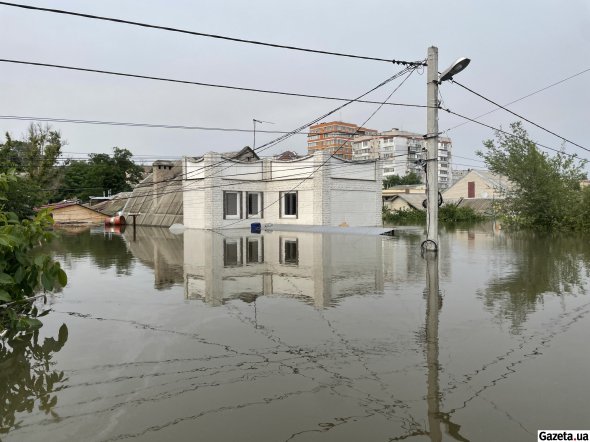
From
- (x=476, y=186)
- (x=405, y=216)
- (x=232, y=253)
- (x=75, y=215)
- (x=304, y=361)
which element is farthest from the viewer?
(x=476, y=186)

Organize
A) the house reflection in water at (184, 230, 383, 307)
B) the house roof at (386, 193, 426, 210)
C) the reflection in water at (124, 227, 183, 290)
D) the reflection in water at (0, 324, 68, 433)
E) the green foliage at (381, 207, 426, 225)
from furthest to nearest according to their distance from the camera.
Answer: the house roof at (386, 193, 426, 210) < the green foliage at (381, 207, 426, 225) < the reflection in water at (124, 227, 183, 290) < the house reflection in water at (184, 230, 383, 307) < the reflection in water at (0, 324, 68, 433)

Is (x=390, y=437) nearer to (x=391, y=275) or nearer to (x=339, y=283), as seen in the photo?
(x=339, y=283)

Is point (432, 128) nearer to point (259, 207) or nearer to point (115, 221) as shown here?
Result: point (259, 207)

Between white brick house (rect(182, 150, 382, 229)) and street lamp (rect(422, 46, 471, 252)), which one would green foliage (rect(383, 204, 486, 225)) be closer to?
white brick house (rect(182, 150, 382, 229))

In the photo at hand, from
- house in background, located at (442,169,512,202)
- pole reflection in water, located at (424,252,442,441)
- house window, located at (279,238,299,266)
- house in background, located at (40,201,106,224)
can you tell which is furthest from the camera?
house in background, located at (442,169,512,202)

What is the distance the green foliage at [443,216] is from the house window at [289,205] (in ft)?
52.8

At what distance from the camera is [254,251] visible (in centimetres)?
1670

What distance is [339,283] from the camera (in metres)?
10.0

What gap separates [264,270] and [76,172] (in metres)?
58.4

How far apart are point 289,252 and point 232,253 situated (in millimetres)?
2046

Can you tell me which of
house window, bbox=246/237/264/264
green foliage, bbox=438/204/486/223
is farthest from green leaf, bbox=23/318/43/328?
green foliage, bbox=438/204/486/223

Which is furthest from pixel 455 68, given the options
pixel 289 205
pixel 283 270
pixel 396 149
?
pixel 396 149

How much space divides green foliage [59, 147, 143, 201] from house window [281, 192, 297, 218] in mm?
35644

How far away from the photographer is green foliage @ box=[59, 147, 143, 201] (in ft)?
199
